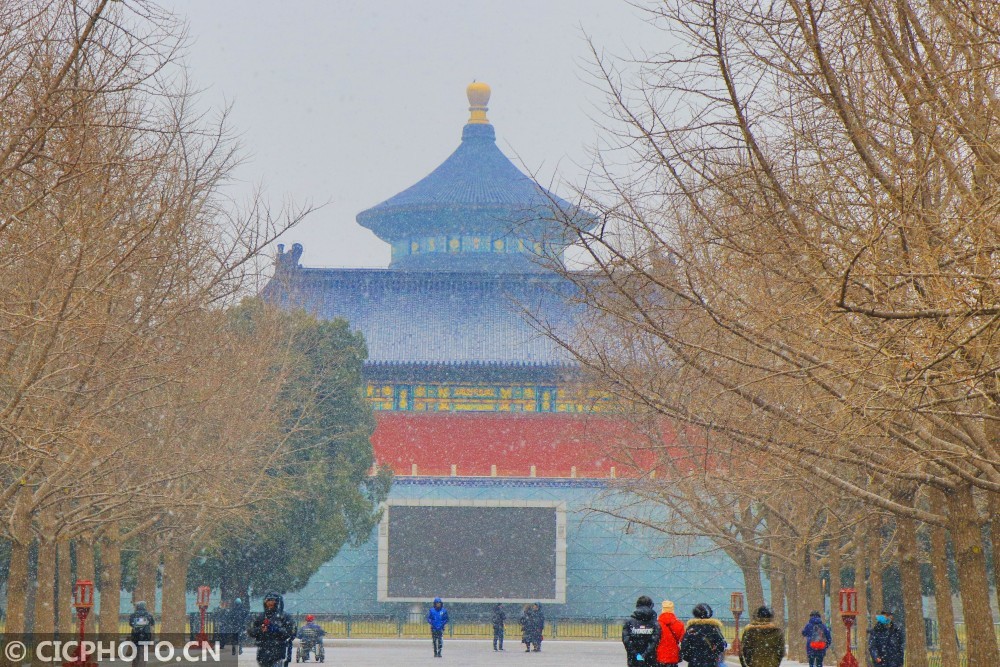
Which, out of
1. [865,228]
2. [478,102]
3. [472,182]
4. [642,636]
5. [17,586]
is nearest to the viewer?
[865,228]

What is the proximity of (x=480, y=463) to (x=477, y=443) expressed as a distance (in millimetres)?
605

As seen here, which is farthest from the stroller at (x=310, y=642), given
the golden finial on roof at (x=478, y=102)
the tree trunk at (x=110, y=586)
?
the golden finial on roof at (x=478, y=102)

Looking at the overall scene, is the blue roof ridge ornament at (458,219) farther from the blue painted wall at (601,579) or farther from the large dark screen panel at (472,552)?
the blue painted wall at (601,579)

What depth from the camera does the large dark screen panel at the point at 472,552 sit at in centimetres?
3831

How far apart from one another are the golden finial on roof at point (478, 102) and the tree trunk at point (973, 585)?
151ft

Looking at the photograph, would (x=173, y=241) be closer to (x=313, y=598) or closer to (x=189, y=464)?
(x=189, y=464)

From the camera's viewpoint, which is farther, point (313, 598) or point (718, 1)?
point (313, 598)

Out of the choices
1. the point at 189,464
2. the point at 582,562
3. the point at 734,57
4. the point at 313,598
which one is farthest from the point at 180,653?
the point at 734,57

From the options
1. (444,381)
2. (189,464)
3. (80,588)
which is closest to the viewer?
(80,588)

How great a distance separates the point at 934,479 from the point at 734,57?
154 inches

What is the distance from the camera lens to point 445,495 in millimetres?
40750

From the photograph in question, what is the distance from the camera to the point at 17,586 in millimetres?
16719
